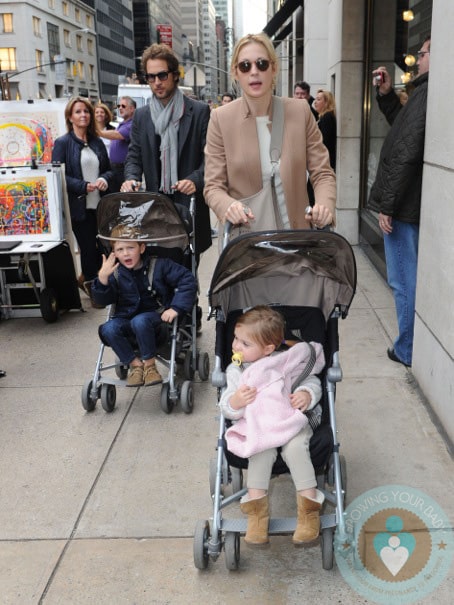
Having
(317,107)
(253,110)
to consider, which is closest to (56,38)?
(317,107)

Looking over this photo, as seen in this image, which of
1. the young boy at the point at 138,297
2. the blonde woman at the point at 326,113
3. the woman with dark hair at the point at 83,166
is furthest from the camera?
the blonde woman at the point at 326,113

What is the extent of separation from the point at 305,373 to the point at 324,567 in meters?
0.89

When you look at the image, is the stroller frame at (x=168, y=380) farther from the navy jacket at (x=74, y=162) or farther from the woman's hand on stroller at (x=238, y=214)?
the navy jacket at (x=74, y=162)

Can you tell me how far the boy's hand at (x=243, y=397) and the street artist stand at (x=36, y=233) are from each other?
13.6 ft

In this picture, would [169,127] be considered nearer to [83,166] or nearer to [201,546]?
[83,166]

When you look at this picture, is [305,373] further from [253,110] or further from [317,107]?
[317,107]

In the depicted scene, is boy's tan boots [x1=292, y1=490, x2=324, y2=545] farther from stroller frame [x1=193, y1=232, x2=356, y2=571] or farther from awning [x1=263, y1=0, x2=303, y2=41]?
awning [x1=263, y1=0, x2=303, y2=41]

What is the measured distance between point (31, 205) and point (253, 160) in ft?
12.5

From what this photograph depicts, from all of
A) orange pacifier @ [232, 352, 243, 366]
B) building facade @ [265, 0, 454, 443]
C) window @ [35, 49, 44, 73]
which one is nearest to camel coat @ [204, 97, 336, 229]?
building facade @ [265, 0, 454, 443]

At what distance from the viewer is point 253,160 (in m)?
3.88

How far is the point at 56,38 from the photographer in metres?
87.1

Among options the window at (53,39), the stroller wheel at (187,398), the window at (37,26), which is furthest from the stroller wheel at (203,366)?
the window at (53,39)

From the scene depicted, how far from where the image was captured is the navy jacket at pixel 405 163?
15.5 feet

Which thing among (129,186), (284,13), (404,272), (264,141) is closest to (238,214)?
(264,141)
